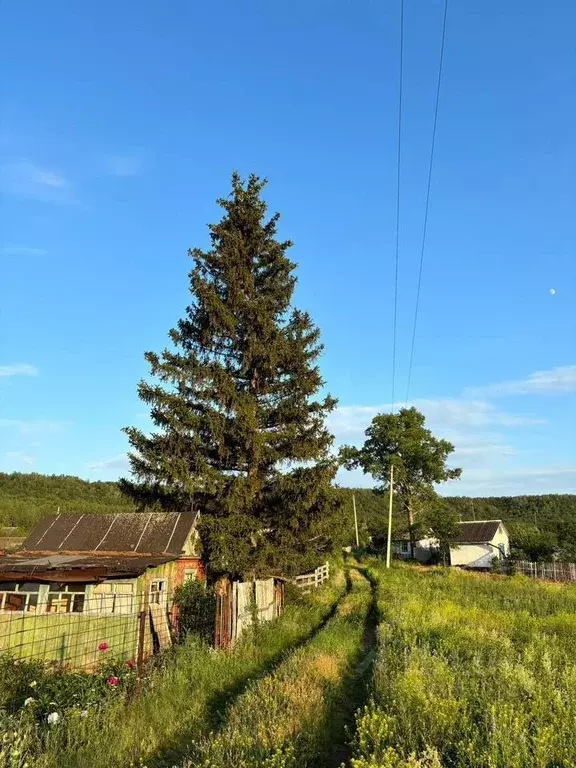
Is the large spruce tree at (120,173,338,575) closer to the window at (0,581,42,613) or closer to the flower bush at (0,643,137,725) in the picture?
the window at (0,581,42,613)

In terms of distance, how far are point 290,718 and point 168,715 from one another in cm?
191

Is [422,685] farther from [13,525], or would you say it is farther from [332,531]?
[13,525]

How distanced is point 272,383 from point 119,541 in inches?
326

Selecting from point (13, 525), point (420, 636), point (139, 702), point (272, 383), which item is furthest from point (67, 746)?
point (13, 525)

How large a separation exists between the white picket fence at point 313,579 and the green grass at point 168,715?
13.9 meters

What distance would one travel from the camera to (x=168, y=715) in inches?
294

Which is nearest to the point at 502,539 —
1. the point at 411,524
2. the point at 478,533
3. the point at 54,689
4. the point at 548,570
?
the point at 478,533

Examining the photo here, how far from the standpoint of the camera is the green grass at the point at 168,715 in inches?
232

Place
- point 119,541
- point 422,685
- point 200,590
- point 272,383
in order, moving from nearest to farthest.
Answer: point 422,685 < point 200,590 < point 119,541 < point 272,383

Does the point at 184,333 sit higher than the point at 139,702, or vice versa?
the point at 184,333

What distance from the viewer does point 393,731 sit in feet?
18.3

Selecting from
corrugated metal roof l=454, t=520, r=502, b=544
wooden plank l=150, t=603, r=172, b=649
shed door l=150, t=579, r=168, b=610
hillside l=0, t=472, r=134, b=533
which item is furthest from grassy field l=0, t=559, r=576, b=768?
hillside l=0, t=472, r=134, b=533

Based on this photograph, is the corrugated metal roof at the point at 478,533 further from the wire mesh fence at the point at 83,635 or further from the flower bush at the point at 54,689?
the flower bush at the point at 54,689

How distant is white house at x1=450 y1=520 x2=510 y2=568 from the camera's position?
56344 millimetres
